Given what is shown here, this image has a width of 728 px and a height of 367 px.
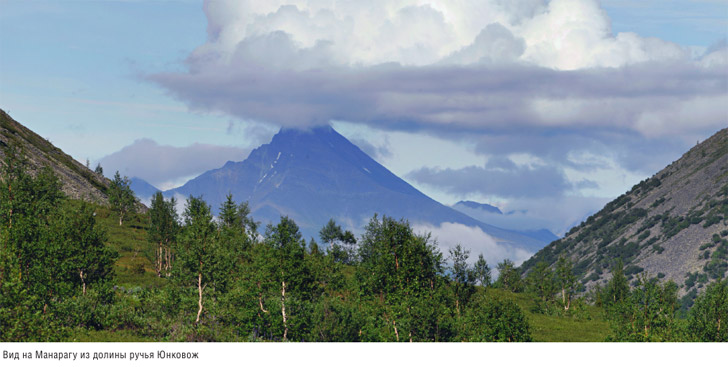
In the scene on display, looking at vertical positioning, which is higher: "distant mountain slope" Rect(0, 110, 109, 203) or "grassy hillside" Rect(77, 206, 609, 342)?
"distant mountain slope" Rect(0, 110, 109, 203)

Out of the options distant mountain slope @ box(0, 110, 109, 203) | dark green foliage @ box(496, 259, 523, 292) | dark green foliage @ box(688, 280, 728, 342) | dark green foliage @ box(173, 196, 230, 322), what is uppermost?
distant mountain slope @ box(0, 110, 109, 203)

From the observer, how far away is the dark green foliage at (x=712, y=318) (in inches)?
1758

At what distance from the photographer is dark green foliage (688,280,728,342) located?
44.7 metres

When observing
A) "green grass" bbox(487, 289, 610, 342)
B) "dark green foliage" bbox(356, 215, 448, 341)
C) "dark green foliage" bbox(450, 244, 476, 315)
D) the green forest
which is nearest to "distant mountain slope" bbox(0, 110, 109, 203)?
the green forest

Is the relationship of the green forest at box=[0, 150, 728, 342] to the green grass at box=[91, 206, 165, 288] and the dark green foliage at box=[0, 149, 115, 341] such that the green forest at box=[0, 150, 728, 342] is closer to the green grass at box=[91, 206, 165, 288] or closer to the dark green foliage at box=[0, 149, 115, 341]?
the dark green foliage at box=[0, 149, 115, 341]

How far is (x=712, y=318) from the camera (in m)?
45.1

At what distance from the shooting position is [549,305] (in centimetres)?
9900

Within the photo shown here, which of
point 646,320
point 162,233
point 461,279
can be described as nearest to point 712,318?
point 646,320

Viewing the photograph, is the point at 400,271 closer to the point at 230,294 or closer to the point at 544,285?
the point at 230,294

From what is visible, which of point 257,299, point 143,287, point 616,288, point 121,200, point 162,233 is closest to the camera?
point 257,299

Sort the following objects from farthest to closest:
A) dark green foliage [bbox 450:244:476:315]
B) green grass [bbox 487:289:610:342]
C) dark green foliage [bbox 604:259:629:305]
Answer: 1. dark green foliage [bbox 604:259:629:305]
2. green grass [bbox 487:289:610:342]
3. dark green foliage [bbox 450:244:476:315]

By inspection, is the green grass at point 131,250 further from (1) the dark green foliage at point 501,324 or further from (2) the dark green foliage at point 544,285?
(2) the dark green foliage at point 544,285

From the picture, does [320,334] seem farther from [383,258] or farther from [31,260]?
[31,260]
